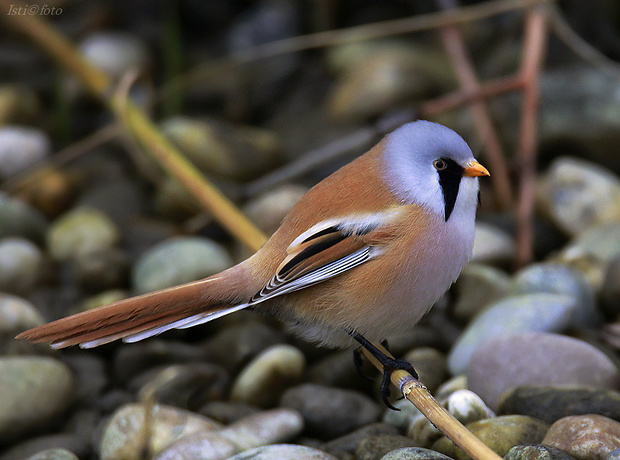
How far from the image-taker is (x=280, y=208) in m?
4.30

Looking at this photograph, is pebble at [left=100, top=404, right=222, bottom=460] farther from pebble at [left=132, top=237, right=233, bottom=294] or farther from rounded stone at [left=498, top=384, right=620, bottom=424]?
rounded stone at [left=498, top=384, right=620, bottom=424]

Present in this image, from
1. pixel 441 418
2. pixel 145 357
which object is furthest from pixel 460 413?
pixel 145 357

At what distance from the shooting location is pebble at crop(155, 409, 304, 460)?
254 cm

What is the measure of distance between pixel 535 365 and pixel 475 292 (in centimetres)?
91

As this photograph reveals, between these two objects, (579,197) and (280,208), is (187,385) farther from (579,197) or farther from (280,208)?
(579,197)

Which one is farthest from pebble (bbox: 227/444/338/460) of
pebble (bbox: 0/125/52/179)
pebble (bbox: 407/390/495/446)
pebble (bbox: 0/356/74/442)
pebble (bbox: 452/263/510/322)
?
pebble (bbox: 0/125/52/179)

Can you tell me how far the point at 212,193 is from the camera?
11.3 feet

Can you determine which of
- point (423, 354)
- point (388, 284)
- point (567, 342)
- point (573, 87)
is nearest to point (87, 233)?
point (423, 354)

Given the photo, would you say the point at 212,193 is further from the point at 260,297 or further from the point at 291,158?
the point at 291,158

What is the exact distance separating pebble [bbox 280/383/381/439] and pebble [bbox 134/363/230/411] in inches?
17.1

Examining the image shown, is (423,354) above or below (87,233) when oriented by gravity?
below

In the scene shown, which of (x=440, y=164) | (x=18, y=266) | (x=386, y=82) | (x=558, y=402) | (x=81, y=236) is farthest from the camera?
(x=386, y=82)

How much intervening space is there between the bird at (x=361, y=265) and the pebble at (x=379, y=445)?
0.17 metres

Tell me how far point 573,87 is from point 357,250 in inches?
136
